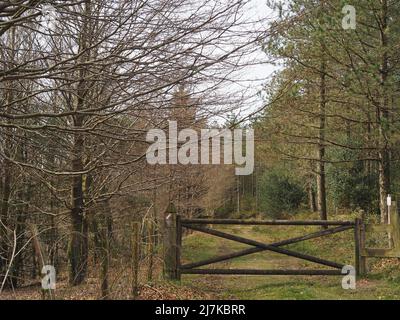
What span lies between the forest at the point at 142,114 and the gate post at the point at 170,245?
7 cm

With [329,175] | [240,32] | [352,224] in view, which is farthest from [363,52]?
[329,175]

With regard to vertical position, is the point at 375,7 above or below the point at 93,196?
above

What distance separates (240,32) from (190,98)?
31.2 inches

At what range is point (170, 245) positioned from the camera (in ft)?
26.6

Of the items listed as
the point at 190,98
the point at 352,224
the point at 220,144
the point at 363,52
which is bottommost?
the point at 352,224

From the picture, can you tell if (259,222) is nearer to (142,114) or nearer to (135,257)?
(135,257)

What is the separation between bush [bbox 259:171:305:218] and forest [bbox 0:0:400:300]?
458 inches

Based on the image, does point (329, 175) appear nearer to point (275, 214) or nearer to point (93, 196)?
point (275, 214)

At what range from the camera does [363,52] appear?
10.8m

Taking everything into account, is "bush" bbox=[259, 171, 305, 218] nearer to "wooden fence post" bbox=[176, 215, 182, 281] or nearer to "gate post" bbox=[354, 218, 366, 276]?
"gate post" bbox=[354, 218, 366, 276]

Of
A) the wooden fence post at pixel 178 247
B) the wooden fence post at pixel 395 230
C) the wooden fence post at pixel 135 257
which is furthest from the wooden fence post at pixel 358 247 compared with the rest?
the wooden fence post at pixel 135 257

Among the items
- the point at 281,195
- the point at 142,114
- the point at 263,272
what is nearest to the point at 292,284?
the point at 263,272

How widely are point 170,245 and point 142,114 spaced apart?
3708 mm
